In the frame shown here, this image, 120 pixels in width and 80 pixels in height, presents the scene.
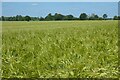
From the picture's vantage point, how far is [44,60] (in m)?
5.60

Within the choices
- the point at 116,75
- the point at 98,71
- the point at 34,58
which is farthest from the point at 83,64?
the point at 34,58

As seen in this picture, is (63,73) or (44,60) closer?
(63,73)

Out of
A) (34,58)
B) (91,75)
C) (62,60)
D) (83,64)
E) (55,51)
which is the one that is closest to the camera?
(91,75)

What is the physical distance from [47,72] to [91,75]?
2.47 ft

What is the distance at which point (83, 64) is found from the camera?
518cm

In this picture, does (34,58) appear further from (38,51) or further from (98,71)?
(98,71)

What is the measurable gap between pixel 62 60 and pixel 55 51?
0.78 metres

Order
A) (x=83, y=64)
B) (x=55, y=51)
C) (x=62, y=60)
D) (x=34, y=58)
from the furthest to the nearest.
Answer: (x=55, y=51) < (x=34, y=58) < (x=62, y=60) < (x=83, y=64)

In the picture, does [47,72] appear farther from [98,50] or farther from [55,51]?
[98,50]

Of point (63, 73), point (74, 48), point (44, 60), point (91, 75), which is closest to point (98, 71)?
point (91, 75)

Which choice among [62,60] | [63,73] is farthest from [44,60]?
[63,73]

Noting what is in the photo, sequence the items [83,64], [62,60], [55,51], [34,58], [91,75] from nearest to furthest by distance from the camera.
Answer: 1. [91,75]
2. [83,64]
3. [62,60]
4. [34,58]
5. [55,51]

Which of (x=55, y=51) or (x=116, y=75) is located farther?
(x=55, y=51)

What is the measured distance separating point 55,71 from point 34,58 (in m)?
0.91
